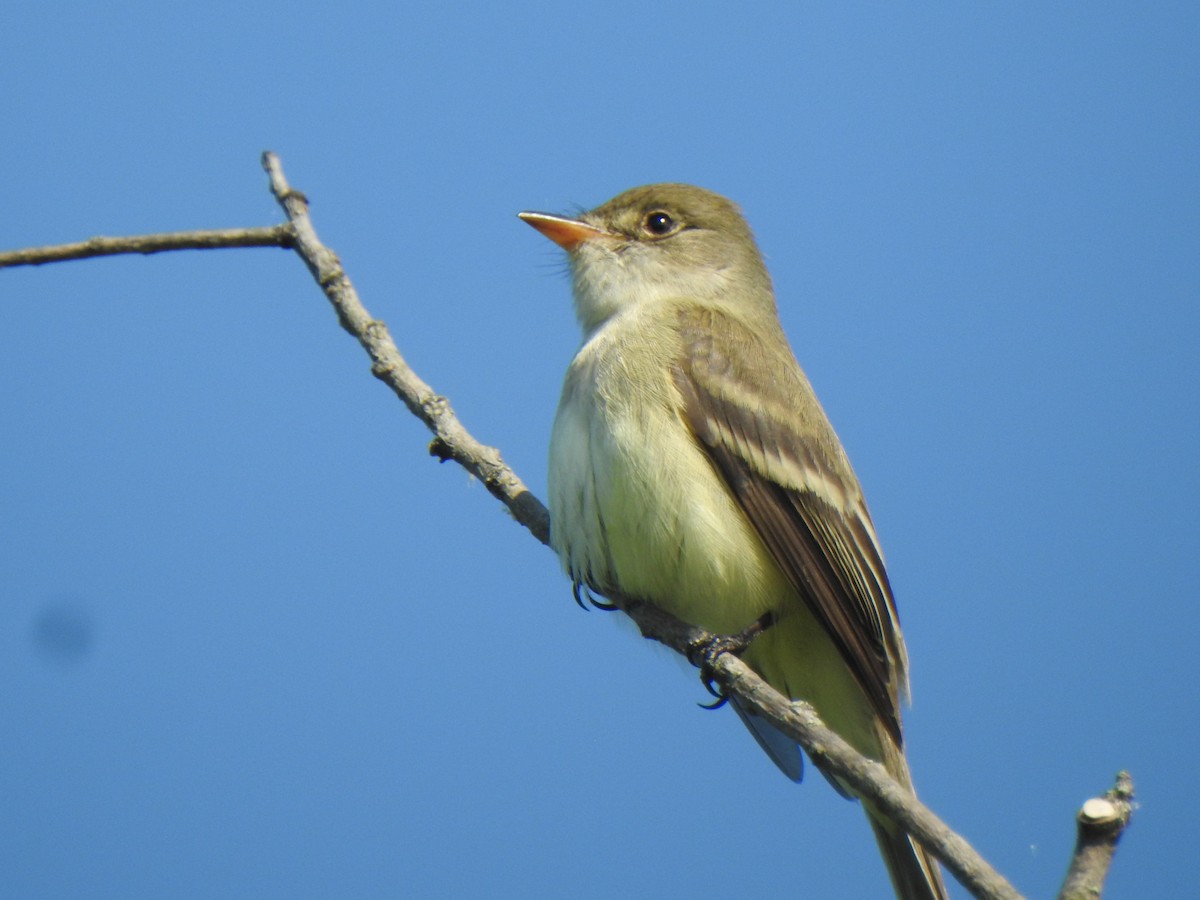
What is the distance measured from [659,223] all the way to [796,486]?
6.04ft

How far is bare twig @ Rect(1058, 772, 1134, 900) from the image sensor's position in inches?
103

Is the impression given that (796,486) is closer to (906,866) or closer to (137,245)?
(906,866)

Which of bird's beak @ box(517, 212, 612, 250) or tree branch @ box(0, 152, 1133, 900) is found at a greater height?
bird's beak @ box(517, 212, 612, 250)

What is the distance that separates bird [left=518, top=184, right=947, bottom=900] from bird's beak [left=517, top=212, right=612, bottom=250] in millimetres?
386

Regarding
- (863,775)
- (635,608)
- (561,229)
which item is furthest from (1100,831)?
(561,229)

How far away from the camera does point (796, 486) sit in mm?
5027

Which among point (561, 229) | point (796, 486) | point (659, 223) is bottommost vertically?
point (796, 486)

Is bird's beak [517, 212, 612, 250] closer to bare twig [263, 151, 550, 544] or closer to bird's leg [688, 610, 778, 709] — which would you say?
bare twig [263, 151, 550, 544]

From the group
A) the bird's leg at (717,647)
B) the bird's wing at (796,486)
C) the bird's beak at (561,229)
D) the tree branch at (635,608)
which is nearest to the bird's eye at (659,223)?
the bird's beak at (561,229)

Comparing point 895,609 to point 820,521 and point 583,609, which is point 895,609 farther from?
point 583,609

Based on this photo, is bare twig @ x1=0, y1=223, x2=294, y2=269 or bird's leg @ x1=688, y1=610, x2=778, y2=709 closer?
bare twig @ x1=0, y1=223, x2=294, y2=269

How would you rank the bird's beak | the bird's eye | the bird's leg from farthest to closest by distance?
the bird's eye < the bird's beak < the bird's leg

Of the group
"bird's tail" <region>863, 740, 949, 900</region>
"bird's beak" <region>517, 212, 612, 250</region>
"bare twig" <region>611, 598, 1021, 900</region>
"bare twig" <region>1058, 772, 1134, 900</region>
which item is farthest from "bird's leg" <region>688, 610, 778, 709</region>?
"bird's beak" <region>517, 212, 612, 250</region>

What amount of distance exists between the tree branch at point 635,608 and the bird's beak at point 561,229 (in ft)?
5.25
